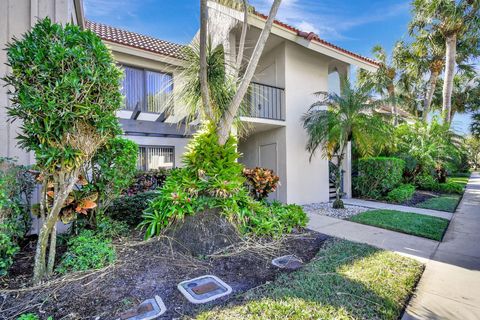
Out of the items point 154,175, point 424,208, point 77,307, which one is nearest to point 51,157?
point 77,307

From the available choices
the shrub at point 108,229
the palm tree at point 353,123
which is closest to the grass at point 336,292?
the shrub at point 108,229

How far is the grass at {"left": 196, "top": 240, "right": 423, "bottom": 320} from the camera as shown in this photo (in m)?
2.43

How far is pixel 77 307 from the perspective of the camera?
2529mm

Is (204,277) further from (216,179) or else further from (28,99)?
(28,99)

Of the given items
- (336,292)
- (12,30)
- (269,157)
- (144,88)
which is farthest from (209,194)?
(144,88)

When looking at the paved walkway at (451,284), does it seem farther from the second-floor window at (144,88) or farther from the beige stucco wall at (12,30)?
the second-floor window at (144,88)

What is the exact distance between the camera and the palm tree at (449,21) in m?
12.8

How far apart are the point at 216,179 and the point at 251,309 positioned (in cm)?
250

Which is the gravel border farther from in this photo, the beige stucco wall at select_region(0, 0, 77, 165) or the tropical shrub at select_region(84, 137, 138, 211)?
the beige stucco wall at select_region(0, 0, 77, 165)

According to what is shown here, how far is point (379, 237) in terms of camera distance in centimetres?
507

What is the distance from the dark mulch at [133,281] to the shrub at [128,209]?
1382 millimetres

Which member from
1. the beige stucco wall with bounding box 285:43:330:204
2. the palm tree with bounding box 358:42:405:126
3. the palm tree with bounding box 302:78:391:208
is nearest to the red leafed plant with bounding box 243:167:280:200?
the beige stucco wall with bounding box 285:43:330:204

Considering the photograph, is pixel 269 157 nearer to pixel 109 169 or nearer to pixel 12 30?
pixel 109 169

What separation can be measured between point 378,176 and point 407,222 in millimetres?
4572
